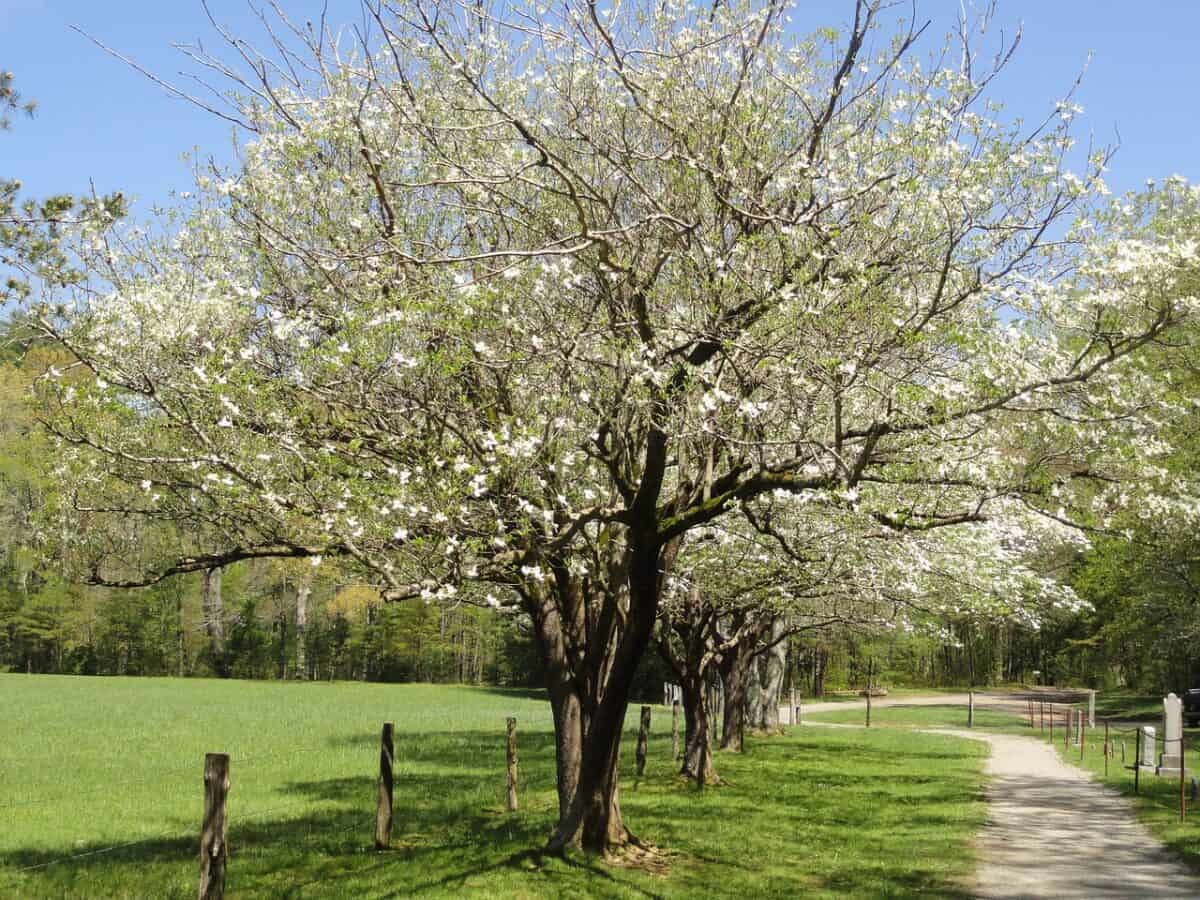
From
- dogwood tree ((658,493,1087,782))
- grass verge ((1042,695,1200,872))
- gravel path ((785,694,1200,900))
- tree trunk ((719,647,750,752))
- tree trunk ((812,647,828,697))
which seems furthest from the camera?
tree trunk ((812,647,828,697))

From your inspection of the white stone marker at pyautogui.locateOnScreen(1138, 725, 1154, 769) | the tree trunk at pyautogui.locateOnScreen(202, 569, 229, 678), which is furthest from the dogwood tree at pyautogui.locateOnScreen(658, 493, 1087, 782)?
the tree trunk at pyautogui.locateOnScreen(202, 569, 229, 678)

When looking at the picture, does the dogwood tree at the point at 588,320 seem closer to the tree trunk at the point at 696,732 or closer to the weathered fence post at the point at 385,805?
the weathered fence post at the point at 385,805

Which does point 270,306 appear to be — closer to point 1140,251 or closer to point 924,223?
point 924,223

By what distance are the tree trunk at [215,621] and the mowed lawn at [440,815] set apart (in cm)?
3275

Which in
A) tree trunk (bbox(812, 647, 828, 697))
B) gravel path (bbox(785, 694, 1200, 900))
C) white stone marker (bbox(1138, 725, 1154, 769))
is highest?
white stone marker (bbox(1138, 725, 1154, 769))

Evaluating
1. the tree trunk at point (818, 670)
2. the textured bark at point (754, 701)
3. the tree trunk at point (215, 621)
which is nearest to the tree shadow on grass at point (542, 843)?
the textured bark at point (754, 701)

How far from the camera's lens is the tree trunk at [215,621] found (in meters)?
63.6

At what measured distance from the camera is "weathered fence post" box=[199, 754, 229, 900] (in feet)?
27.0

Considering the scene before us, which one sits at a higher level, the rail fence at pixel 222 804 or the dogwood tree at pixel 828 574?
the dogwood tree at pixel 828 574

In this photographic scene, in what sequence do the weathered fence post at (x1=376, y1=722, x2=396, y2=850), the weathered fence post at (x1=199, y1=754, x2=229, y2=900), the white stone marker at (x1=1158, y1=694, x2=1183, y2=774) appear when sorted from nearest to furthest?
the weathered fence post at (x1=199, y1=754, x2=229, y2=900) → the weathered fence post at (x1=376, y1=722, x2=396, y2=850) → the white stone marker at (x1=1158, y1=694, x2=1183, y2=774)

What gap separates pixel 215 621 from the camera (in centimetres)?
6353

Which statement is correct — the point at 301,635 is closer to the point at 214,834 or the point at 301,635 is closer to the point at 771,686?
the point at 771,686

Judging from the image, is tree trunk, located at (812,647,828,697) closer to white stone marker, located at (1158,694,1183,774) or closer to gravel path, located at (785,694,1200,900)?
gravel path, located at (785,694,1200,900)

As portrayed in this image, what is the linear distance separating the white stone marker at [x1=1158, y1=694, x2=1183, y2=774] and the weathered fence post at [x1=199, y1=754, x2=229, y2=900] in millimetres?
14208
